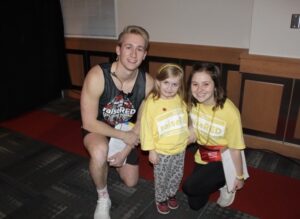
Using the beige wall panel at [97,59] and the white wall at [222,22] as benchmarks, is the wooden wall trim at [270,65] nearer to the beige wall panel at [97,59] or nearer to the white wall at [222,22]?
the white wall at [222,22]

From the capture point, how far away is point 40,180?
2168 millimetres

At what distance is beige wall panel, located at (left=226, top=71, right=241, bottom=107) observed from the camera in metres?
2.55

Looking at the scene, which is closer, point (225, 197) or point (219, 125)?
point (219, 125)

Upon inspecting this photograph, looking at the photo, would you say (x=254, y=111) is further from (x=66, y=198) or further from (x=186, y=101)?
(x=66, y=198)

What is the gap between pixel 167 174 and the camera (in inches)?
66.5

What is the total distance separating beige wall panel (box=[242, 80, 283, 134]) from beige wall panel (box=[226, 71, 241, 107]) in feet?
0.38

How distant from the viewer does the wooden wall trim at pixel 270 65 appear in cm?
217

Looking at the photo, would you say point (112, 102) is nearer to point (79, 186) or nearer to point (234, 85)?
point (79, 186)

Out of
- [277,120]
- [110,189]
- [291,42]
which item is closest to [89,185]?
[110,189]

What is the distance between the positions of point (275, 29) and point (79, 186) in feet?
6.22

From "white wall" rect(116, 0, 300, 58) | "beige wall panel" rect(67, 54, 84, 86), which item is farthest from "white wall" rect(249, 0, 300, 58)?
"beige wall panel" rect(67, 54, 84, 86)

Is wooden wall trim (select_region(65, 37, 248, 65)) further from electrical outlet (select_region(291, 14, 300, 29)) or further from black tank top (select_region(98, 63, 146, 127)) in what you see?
black tank top (select_region(98, 63, 146, 127))

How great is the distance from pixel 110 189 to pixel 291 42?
5.72ft

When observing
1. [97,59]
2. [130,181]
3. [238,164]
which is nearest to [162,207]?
[130,181]
